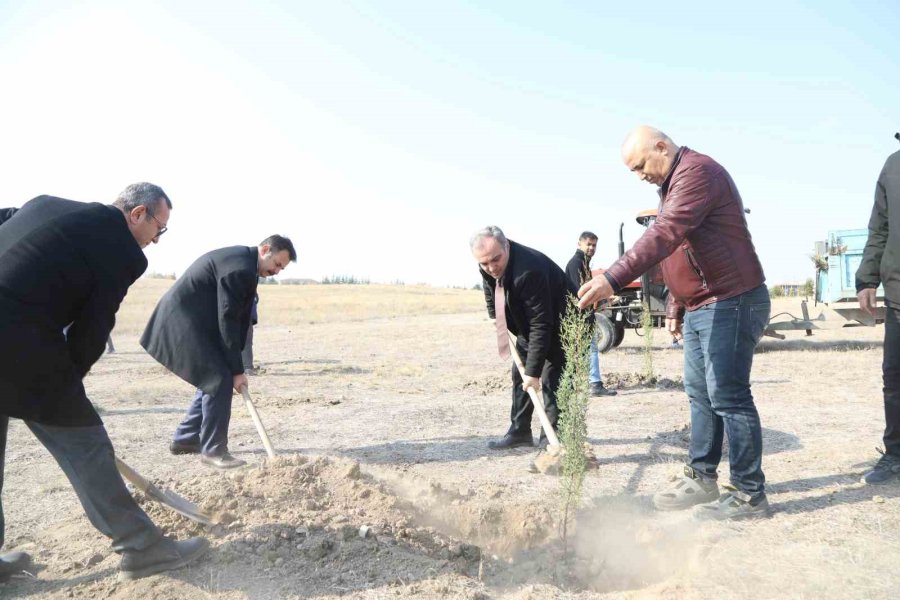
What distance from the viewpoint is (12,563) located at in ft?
10.2

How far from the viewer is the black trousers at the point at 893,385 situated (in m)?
4.08

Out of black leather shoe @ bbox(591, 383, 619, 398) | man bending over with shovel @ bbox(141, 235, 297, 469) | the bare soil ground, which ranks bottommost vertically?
the bare soil ground

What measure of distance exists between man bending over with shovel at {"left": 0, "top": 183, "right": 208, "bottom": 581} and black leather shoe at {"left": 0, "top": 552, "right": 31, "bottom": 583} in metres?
0.71

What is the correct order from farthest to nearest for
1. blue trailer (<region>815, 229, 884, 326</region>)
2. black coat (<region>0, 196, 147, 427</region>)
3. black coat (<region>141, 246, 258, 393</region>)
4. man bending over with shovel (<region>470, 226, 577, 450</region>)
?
blue trailer (<region>815, 229, 884, 326</region>) < black coat (<region>141, 246, 258, 393</region>) < man bending over with shovel (<region>470, 226, 577, 450</region>) < black coat (<region>0, 196, 147, 427</region>)

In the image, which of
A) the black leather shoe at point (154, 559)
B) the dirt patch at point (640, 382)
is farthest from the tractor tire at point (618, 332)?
the black leather shoe at point (154, 559)

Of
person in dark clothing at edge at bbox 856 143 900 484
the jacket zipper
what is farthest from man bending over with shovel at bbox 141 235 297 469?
person in dark clothing at edge at bbox 856 143 900 484

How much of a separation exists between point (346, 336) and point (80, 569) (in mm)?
18356

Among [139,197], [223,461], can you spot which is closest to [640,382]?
[223,461]

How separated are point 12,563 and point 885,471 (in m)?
5.24

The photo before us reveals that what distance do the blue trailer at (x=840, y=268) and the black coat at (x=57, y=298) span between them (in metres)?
12.8

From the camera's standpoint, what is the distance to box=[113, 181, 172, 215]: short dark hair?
306cm

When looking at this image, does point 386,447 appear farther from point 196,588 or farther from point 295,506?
point 196,588

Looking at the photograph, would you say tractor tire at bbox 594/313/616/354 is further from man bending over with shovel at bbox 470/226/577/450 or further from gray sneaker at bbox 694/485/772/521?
gray sneaker at bbox 694/485/772/521

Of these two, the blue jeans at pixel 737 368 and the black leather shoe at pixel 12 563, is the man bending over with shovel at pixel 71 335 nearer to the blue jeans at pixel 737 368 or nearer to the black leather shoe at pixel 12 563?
the black leather shoe at pixel 12 563
